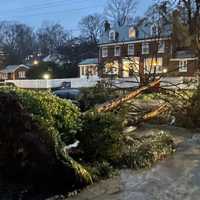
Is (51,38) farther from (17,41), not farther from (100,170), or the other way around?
(100,170)

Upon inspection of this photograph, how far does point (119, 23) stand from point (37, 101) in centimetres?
5746

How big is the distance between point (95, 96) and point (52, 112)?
8187 mm

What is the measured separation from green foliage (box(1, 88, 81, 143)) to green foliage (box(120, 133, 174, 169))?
4.21ft

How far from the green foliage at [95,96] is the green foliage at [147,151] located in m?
4.21

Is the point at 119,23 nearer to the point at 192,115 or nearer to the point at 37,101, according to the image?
the point at 192,115

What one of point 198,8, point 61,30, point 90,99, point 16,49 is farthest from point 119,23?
point 90,99

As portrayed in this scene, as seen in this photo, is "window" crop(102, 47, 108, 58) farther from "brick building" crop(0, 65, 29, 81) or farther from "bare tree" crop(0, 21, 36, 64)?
"bare tree" crop(0, 21, 36, 64)

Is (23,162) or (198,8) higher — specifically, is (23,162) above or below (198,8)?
below

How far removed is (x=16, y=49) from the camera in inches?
2950

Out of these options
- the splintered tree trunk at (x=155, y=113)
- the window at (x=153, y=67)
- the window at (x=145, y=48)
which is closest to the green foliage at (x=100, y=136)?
the splintered tree trunk at (x=155, y=113)

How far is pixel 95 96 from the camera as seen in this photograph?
570 inches

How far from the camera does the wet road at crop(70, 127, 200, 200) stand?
562 centimetres

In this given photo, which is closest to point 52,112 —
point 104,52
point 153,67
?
point 153,67

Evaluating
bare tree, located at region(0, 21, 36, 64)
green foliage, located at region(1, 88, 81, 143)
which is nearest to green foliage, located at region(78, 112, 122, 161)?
green foliage, located at region(1, 88, 81, 143)
